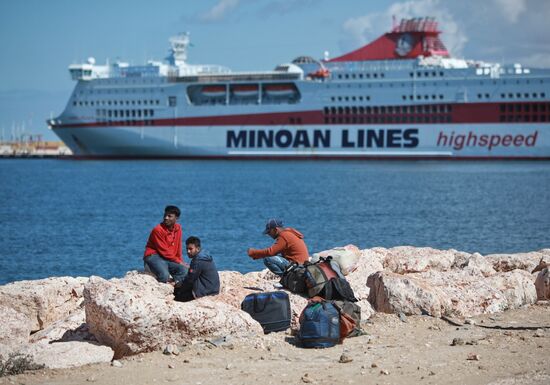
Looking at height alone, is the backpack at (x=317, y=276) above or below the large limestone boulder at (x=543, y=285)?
above

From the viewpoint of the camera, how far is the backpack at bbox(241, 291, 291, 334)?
708 cm

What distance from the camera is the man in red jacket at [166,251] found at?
7.89 metres

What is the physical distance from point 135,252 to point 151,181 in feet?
68.7

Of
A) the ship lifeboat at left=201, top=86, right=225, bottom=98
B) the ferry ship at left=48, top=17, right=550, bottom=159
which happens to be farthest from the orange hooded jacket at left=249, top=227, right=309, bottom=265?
the ship lifeboat at left=201, top=86, right=225, bottom=98

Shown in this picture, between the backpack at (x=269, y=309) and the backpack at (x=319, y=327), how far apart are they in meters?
0.29

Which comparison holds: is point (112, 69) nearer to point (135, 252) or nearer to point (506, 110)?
point (506, 110)

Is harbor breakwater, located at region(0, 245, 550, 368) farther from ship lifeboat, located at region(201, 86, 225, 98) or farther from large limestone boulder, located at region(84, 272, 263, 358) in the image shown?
ship lifeboat, located at region(201, 86, 225, 98)

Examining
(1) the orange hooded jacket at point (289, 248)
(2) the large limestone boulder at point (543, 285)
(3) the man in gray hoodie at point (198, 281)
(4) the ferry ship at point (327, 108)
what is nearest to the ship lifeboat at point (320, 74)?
(4) the ferry ship at point (327, 108)

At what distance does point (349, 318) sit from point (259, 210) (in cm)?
1797

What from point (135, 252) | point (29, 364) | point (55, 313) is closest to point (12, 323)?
point (55, 313)

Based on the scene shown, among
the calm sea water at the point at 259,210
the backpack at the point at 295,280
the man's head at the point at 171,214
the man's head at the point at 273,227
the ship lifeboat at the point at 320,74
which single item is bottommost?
the calm sea water at the point at 259,210

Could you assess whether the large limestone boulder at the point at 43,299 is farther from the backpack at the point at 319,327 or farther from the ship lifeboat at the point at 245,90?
the ship lifeboat at the point at 245,90

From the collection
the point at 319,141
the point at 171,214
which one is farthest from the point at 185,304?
the point at 319,141

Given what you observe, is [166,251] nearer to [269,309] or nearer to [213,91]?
[269,309]
